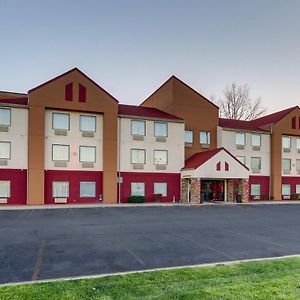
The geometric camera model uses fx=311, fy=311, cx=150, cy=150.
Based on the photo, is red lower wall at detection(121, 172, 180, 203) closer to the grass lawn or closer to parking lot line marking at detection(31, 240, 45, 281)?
parking lot line marking at detection(31, 240, 45, 281)

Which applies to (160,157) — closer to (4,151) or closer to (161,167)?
(161,167)

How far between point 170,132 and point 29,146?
13170 mm

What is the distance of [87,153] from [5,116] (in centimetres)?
740

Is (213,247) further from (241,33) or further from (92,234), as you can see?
(241,33)

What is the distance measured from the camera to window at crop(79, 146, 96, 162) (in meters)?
27.8

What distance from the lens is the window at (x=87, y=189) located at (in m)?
27.6

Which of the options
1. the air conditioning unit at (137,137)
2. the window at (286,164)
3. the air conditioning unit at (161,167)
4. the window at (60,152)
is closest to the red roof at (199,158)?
the air conditioning unit at (161,167)

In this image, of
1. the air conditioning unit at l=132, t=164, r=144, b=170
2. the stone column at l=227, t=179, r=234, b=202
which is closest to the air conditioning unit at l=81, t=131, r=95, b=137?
the air conditioning unit at l=132, t=164, r=144, b=170

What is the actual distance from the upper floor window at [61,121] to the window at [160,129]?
839 cm

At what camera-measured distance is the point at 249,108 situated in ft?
197

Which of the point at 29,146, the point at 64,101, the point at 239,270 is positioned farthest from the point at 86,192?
the point at 239,270

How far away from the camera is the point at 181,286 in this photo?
5727 millimetres

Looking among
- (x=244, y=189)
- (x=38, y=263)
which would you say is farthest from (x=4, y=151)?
(x=244, y=189)

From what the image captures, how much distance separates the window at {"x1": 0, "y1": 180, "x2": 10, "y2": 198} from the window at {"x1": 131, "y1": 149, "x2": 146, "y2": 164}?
35.7 feet
